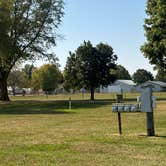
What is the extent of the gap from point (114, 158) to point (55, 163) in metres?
1.22

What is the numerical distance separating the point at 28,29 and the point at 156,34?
18.9 metres

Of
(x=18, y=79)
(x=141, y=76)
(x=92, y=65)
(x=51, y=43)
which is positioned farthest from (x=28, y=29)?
(x=141, y=76)

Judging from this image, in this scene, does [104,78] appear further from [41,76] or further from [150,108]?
[150,108]

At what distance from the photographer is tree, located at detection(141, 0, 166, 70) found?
120 ft

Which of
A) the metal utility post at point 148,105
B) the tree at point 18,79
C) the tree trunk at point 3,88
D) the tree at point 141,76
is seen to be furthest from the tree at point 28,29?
the tree at point 141,76

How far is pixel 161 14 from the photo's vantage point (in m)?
36.2

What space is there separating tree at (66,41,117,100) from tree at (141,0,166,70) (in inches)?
1057

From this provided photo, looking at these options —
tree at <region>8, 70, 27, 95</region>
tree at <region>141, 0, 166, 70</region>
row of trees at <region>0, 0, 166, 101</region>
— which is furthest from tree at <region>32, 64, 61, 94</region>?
tree at <region>141, 0, 166, 70</region>

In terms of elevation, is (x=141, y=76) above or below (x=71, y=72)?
above

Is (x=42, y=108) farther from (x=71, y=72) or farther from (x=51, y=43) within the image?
(x=71, y=72)

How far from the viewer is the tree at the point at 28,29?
51406 millimetres

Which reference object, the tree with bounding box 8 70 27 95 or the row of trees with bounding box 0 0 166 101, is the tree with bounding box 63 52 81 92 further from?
the tree with bounding box 8 70 27 95

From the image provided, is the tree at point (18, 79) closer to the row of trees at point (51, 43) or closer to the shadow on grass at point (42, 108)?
the row of trees at point (51, 43)

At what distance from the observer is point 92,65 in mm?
67312
